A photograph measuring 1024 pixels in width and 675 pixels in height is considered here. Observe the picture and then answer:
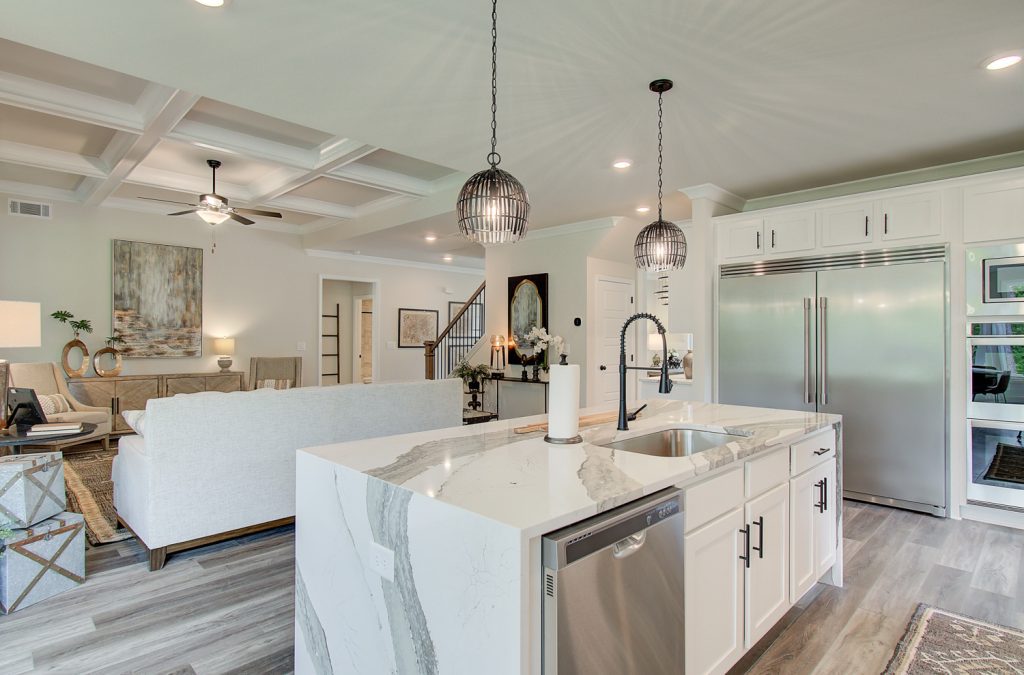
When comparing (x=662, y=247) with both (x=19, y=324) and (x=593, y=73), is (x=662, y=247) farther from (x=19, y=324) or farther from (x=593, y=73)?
(x=19, y=324)

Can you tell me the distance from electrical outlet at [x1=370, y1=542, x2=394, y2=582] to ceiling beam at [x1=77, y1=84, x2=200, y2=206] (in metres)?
3.06

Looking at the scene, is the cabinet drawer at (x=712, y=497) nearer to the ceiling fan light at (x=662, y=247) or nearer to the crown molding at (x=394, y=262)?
the ceiling fan light at (x=662, y=247)

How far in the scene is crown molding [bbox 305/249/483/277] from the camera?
828cm

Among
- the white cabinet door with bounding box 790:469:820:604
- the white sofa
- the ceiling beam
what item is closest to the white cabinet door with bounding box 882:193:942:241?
the white cabinet door with bounding box 790:469:820:604

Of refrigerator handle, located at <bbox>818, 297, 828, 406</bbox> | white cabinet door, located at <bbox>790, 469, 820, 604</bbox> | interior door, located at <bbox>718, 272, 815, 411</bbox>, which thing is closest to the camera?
white cabinet door, located at <bbox>790, 469, 820, 604</bbox>

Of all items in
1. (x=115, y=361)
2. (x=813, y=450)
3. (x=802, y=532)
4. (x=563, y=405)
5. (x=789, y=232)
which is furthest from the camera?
(x=115, y=361)

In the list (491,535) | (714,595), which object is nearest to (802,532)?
(714,595)

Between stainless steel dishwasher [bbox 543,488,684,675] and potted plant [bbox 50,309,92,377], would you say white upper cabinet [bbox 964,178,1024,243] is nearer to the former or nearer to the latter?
stainless steel dishwasher [bbox 543,488,684,675]

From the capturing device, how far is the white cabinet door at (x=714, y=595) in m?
1.65

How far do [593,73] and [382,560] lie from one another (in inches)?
94.8

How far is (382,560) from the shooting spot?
4.83 ft

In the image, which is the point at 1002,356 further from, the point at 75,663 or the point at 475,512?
the point at 75,663

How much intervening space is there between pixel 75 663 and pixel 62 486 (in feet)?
3.49

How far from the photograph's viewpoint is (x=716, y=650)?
1778 mm
